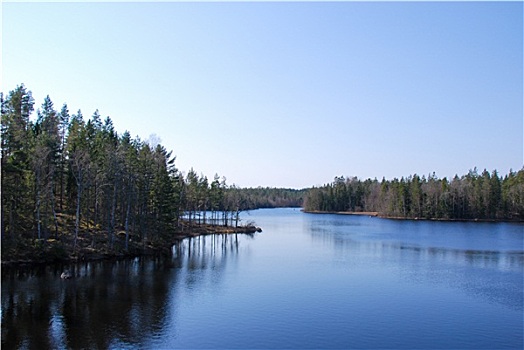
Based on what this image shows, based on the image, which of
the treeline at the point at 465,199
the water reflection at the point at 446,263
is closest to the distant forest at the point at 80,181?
the water reflection at the point at 446,263

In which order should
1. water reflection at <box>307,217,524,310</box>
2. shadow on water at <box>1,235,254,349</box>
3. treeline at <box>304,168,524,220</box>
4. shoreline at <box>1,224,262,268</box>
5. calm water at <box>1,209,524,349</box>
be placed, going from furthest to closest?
treeline at <box>304,168,524,220</box>
shoreline at <box>1,224,262,268</box>
water reflection at <box>307,217,524,310</box>
calm water at <box>1,209,524,349</box>
shadow on water at <box>1,235,254,349</box>

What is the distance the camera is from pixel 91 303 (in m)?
36.7

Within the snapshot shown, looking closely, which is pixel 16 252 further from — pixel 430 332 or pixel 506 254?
pixel 506 254

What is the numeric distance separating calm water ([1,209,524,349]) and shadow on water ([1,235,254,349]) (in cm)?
9

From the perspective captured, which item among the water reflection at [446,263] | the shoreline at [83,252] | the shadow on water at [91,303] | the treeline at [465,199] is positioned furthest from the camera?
the treeline at [465,199]

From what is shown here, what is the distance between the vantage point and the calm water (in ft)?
96.7

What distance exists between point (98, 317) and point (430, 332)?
2314 centimetres

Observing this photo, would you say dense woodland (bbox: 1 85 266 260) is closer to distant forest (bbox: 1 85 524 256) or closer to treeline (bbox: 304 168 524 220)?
distant forest (bbox: 1 85 524 256)

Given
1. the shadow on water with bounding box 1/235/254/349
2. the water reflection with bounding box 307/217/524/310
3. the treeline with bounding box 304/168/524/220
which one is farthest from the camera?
the treeline with bounding box 304/168/524/220

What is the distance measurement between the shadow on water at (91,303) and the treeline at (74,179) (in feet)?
26.8

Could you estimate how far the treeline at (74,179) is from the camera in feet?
174

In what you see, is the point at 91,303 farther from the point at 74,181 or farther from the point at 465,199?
the point at 465,199

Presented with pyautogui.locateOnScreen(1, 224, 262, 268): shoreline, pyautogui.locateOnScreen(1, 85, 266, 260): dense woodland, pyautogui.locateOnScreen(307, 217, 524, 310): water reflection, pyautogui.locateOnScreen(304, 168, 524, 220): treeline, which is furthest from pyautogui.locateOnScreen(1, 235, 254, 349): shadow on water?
pyautogui.locateOnScreen(304, 168, 524, 220): treeline

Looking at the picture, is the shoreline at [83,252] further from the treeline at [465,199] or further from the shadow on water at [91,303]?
the treeline at [465,199]
